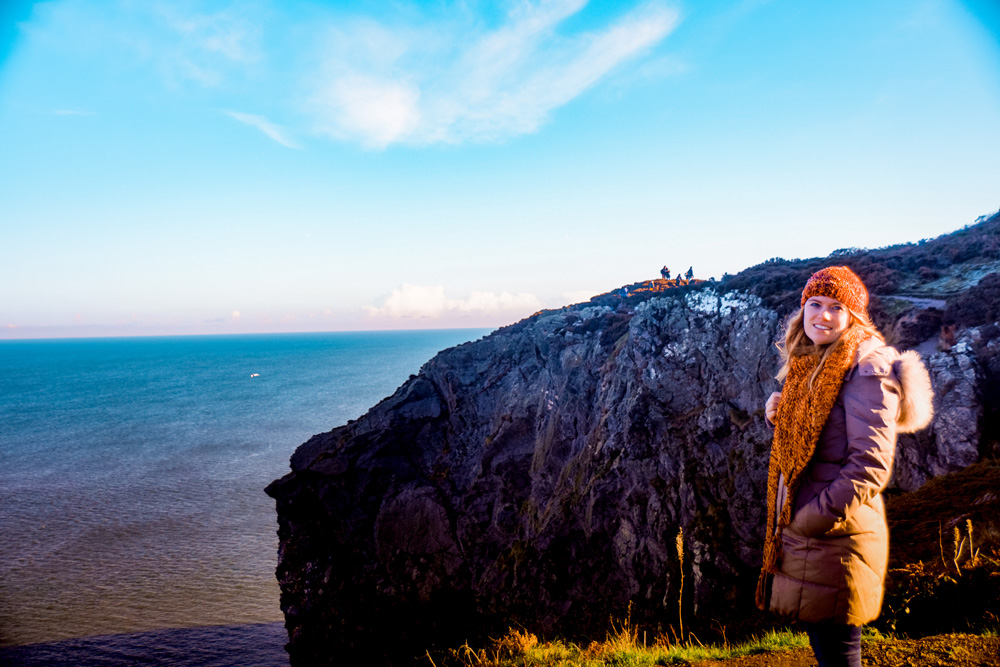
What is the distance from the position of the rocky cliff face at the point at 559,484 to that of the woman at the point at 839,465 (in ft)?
35.7

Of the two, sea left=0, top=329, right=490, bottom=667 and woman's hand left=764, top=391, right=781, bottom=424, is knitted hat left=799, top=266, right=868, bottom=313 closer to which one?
woman's hand left=764, top=391, right=781, bottom=424

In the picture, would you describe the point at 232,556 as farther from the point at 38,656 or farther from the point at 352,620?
the point at 352,620

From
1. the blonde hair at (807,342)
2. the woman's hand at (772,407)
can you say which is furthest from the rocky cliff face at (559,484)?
the blonde hair at (807,342)

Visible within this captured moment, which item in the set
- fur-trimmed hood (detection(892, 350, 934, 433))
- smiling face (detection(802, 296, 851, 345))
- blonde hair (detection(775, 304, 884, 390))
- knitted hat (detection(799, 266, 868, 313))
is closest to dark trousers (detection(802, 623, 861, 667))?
fur-trimmed hood (detection(892, 350, 934, 433))

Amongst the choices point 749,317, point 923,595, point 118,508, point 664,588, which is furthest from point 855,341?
point 118,508

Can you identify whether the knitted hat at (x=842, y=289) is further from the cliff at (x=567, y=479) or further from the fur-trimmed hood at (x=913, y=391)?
the cliff at (x=567, y=479)

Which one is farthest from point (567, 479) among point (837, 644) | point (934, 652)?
point (837, 644)

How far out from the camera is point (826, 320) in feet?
10.3

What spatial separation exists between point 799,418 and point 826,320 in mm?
681

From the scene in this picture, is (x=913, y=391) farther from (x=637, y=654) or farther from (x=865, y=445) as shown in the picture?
(x=637, y=654)

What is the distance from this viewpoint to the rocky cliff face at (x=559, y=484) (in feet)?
45.4

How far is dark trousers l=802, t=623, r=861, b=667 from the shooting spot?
9.56ft

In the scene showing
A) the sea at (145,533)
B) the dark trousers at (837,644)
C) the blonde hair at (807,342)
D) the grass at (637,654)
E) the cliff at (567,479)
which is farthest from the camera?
the sea at (145,533)

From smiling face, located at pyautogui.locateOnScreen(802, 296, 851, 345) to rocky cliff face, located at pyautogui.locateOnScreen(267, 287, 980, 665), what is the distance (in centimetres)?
1103
